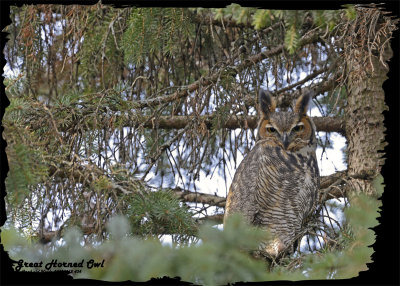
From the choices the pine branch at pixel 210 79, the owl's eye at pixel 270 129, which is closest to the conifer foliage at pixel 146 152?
the pine branch at pixel 210 79

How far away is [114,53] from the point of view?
2805 mm

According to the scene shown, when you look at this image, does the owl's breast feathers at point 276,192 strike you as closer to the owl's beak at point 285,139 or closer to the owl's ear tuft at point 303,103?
the owl's beak at point 285,139

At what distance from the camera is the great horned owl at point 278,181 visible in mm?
2592

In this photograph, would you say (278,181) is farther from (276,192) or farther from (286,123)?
(286,123)

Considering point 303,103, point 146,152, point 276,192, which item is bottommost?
point 276,192

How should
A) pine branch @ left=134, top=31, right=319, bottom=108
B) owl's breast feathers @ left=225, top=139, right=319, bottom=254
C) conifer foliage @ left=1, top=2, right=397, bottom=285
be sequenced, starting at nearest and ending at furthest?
1. conifer foliage @ left=1, top=2, right=397, bottom=285
2. pine branch @ left=134, top=31, right=319, bottom=108
3. owl's breast feathers @ left=225, top=139, right=319, bottom=254

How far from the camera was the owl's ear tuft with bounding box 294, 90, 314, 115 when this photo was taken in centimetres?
262

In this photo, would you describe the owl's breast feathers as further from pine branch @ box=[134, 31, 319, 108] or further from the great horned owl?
pine branch @ box=[134, 31, 319, 108]

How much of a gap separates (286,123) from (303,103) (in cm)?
15

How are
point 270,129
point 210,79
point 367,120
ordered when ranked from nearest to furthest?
point 210,79 → point 367,120 → point 270,129

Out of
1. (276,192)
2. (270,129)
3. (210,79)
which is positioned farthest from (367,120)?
(210,79)

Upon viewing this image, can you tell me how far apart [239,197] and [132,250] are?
5.31 feet

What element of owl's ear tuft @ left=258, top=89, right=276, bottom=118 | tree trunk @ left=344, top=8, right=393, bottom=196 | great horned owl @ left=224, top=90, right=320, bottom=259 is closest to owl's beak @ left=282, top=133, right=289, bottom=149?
great horned owl @ left=224, top=90, right=320, bottom=259

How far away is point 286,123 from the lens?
8.61ft
